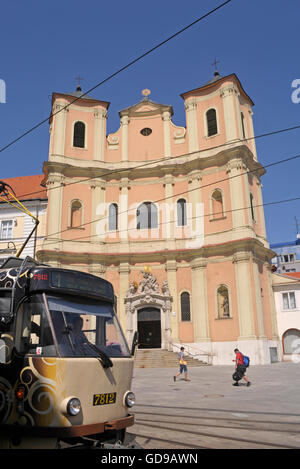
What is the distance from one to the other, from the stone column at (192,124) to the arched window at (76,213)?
9.82 meters

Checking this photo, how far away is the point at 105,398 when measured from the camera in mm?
5613

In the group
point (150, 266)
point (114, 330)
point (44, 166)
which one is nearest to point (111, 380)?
point (114, 330)

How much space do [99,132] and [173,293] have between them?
1457 cm

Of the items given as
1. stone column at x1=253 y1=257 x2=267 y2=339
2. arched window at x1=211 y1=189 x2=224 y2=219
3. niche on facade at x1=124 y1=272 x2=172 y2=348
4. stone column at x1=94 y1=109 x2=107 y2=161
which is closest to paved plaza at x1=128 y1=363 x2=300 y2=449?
stone column at x1=253 y1=257 x2=267 y2=339

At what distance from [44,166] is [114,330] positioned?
26706 millimetres

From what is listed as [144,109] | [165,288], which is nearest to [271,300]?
[165,288]

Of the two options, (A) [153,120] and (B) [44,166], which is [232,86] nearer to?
(A) [153,120]

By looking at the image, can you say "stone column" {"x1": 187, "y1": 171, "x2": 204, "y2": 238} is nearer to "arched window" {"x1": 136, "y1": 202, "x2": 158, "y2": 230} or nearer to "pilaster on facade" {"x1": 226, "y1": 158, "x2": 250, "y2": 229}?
"pilaster on facade" {"x1": 226, "y1": 158, "x2": 250, "y2": 229}

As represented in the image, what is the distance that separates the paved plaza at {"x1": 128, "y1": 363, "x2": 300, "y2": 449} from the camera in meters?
6.64

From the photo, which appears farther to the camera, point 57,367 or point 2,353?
point 2,353

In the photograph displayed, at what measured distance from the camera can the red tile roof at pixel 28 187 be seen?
3338cm

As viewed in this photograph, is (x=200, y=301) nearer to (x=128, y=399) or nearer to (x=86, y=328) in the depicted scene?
(x=128, y=399)

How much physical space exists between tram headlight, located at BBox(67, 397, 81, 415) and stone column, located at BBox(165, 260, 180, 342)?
930 inches

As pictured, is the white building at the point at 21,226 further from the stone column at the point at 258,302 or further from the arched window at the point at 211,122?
the stone column at the point at 258,302
